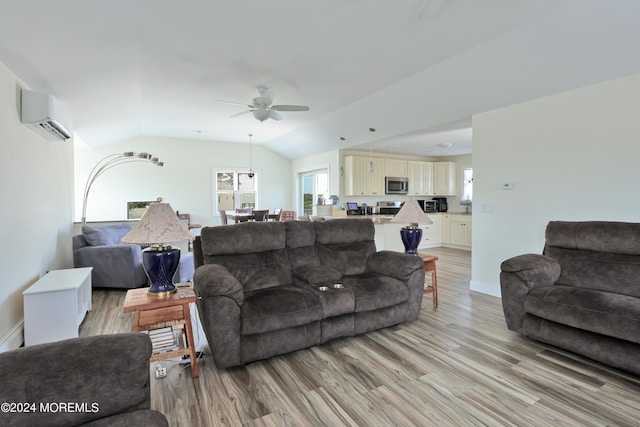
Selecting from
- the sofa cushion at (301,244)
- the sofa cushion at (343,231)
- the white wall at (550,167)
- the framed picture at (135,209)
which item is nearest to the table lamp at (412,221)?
the sofa cushion at (343,231)

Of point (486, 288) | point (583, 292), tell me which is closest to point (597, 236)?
point (583, 292)

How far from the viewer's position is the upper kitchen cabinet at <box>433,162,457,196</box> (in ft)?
27.1

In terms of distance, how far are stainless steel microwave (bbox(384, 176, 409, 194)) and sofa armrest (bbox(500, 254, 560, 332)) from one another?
4891mm

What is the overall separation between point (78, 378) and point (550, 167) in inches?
169

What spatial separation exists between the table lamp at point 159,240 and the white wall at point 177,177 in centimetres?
597

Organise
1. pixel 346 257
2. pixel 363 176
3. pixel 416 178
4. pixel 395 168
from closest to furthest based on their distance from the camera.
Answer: pixel 346 257, pixel 363 176, pixel 395 168, pixel 416 178

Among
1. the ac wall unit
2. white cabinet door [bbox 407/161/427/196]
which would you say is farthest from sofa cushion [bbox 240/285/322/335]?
white cabinet door [bbox 407/161/427/196]

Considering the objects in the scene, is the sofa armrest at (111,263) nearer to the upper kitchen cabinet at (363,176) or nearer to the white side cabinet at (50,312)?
the white side cabinet at (50,312)

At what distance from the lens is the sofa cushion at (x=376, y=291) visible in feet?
8.71

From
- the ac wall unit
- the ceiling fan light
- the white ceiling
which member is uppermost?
the white ceiling

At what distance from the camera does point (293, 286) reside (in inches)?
110

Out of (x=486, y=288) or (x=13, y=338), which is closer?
(x=13, y=338)

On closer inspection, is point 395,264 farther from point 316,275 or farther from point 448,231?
point 448,231

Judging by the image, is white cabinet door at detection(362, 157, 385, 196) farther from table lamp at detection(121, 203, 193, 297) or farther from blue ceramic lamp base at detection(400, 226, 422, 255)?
table lamp at detection(121, 203, 193, 297)
